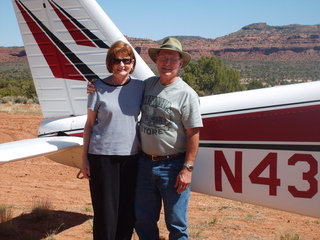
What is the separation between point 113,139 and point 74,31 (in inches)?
81.7

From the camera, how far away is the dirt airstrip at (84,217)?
446 centimetres

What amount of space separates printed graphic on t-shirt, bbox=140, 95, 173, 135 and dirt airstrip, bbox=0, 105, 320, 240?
2041mm

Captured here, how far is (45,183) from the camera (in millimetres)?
6992

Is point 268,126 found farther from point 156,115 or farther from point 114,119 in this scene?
point 114,119

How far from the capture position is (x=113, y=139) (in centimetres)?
284

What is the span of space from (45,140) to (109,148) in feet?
3.39

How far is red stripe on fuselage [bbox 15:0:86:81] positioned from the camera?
14.7 feet

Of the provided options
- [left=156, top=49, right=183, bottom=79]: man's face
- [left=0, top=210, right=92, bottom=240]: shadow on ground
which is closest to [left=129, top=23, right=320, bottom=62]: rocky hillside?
[left=0, top=210, right=92, bottom=240]: shadow on ground

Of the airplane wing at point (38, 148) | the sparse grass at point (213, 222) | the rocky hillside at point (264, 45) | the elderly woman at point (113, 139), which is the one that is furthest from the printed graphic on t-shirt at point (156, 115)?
the rocky hillside at point (264, 45)

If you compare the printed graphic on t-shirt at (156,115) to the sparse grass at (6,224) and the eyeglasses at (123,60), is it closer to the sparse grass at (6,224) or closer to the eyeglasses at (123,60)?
the eyeglasses at (123,60)

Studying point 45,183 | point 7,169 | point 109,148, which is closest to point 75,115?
point 109,148

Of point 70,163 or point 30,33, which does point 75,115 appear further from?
point 30,33

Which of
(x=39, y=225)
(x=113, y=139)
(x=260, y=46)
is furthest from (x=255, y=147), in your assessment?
(x=260, y=46)

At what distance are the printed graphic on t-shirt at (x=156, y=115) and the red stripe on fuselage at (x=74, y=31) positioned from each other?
1.85 m
